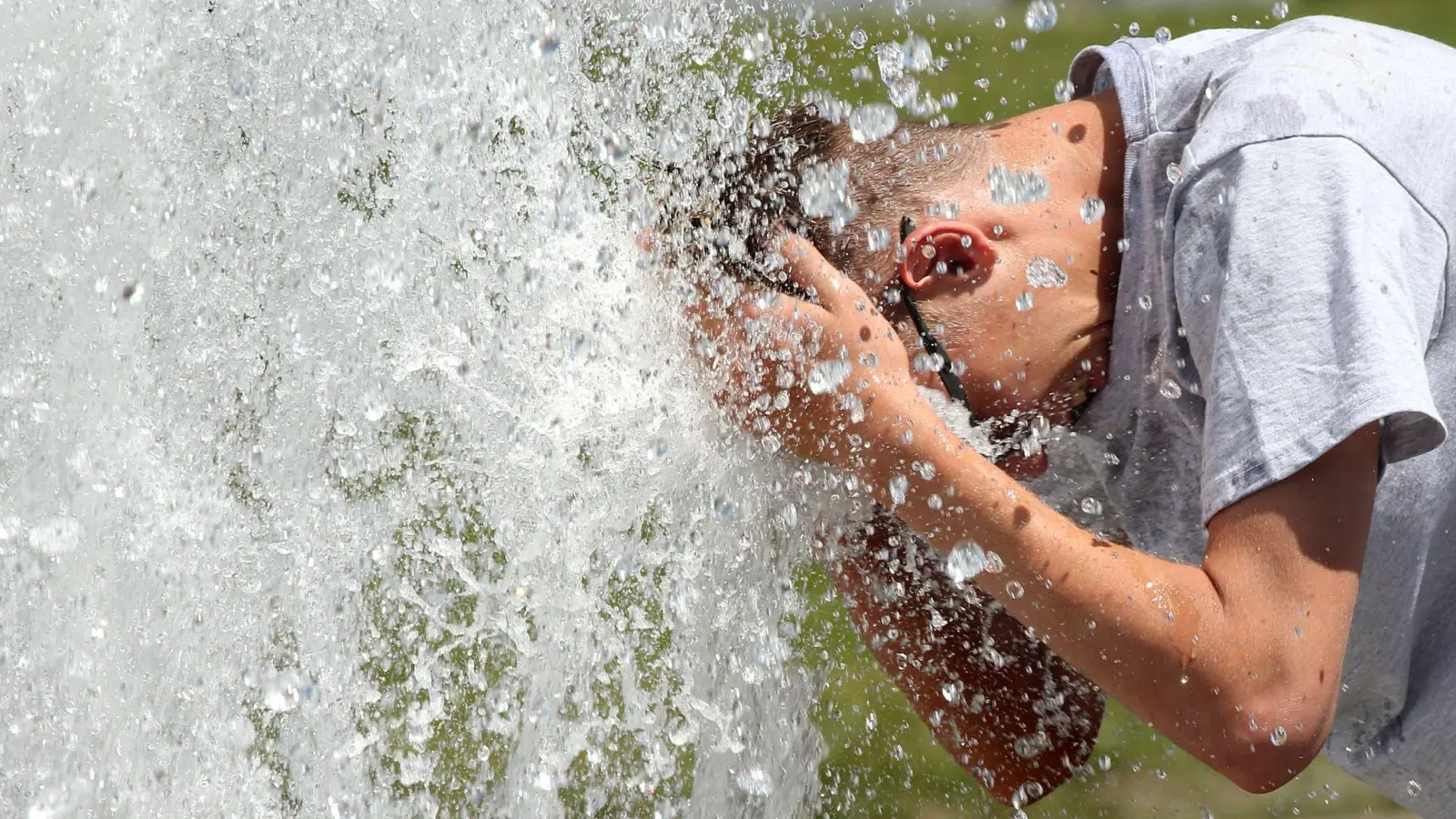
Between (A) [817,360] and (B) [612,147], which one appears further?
(B) [612,147]

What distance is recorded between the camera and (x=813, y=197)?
222 centimetres

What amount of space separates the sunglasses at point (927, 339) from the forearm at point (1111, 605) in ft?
0.58

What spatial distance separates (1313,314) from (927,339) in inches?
23.2

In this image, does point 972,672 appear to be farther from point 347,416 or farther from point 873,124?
point 347,416

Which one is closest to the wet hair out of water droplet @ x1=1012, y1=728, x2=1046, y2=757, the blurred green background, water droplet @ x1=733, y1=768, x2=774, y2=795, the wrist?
the wrist

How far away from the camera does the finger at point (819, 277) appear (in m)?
2.07

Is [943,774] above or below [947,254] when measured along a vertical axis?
below

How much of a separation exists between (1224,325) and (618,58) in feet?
4.92

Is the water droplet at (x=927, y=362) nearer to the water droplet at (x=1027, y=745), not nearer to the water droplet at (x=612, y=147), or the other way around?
the water droplet at (x=612, y=147)

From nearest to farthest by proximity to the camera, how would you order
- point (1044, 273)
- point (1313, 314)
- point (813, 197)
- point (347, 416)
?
point (1313, 314) → point (1044, 273) → point (813, 197) → point (347, 416)

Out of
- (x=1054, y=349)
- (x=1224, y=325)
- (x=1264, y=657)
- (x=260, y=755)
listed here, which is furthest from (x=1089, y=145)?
(x=260, y=755)

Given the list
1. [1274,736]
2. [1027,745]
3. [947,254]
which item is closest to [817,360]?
[947,254]

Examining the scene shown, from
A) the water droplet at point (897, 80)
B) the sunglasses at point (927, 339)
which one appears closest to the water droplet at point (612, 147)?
the water droplet at point (897, 80)

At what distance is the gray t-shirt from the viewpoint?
170 centimetres
